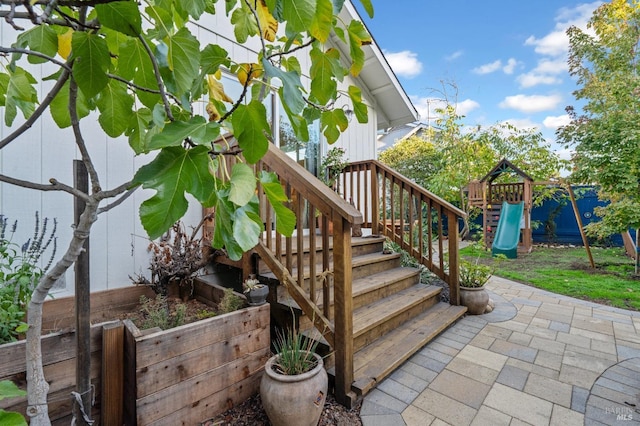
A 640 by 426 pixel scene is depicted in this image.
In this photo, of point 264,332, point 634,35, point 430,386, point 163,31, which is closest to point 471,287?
point 430,386

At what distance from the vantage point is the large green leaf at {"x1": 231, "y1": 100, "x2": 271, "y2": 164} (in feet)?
2.42

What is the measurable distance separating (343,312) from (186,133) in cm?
Result: 160

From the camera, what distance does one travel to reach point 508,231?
26.0ft

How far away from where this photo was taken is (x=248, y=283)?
2129mm

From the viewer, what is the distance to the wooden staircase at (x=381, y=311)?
229cm

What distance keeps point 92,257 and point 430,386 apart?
9.34 ft

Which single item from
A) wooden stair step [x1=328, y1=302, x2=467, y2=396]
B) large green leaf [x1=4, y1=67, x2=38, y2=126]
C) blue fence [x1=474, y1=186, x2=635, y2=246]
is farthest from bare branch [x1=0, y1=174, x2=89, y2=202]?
blue fence [x1=474, y1=186, x2=635, y2=246]

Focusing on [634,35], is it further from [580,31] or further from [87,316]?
[87,316]

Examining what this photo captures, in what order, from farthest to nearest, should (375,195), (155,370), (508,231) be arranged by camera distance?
(508,231), (375,195), (155,370)

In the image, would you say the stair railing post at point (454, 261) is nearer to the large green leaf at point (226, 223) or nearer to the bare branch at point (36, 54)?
the large green leaf at point (226, 223)

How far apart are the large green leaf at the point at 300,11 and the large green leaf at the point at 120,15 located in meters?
0.34

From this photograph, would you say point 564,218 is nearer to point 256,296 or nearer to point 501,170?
point 501,170

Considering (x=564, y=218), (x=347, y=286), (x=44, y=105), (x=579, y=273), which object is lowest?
(x=579, y=273)

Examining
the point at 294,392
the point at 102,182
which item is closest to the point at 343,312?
the point at 294,392
